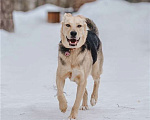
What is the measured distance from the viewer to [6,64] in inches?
335

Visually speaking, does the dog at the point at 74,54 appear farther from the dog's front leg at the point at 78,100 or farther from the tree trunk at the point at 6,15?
the tree trunk at the point at 6,15

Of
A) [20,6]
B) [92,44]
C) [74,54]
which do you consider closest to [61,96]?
[74,54]

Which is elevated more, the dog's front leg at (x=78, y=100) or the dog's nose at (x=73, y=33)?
the dog's nose at (x=73, y=33)

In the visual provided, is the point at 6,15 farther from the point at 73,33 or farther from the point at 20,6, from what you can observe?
the point at 73,33

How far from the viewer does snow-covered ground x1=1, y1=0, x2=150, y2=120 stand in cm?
492

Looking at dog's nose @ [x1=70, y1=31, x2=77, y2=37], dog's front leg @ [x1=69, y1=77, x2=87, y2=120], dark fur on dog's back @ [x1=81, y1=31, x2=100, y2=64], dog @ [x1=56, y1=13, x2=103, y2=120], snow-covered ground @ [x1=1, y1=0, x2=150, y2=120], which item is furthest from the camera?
snow-covered ground @ [x1=1, y1=0, x2=150, y2=120]

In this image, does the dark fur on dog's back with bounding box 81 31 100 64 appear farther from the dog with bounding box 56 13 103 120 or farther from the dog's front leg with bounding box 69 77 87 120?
the dog's front leg with bounding box 69 77 87 120

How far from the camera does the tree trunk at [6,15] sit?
12690 millimetres

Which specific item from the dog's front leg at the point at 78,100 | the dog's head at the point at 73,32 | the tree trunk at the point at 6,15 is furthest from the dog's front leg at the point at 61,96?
the tree trunk at the point at 6,15

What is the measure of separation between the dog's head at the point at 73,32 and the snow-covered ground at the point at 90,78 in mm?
983

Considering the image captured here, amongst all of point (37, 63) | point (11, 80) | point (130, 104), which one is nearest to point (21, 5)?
point (37, 63)

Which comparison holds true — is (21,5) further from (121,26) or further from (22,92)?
(22,92)

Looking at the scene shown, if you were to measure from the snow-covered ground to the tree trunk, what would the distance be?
35cm

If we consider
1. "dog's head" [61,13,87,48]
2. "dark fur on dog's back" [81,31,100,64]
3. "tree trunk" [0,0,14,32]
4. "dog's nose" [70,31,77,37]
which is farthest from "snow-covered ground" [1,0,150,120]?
"dog's nose" [70,31,77,37]
